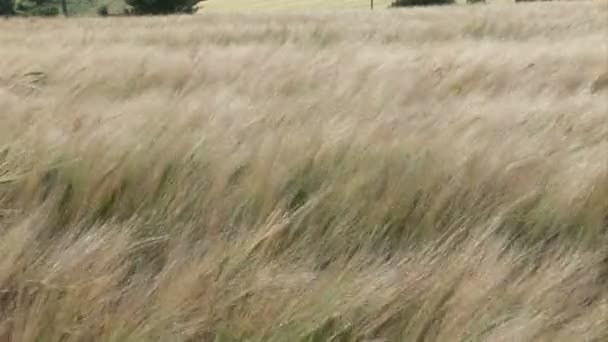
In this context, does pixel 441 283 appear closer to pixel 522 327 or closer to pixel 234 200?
pixel 522 327

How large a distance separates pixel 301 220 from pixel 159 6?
35.3 meters

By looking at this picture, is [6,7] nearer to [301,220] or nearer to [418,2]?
[418,2]

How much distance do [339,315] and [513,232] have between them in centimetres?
71

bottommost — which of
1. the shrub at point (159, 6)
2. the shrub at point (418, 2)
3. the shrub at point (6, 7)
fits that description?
the shrub at point (418, 2)

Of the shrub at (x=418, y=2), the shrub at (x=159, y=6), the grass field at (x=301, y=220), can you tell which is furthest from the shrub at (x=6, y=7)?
the grass field at (x=301, y=220)

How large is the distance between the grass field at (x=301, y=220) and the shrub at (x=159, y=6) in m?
33.1

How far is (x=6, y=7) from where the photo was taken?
3897 centimetres

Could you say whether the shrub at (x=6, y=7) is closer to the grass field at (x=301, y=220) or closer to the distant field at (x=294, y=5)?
the distant field at (x=294, y=5)

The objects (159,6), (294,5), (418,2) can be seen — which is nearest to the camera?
(418,2)

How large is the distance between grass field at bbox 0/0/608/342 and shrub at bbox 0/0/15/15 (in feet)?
134

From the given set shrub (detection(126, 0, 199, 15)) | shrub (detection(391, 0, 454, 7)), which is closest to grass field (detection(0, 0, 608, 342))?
shrub (detection(391, 0, 454, 7))

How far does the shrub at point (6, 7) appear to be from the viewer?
38.3m

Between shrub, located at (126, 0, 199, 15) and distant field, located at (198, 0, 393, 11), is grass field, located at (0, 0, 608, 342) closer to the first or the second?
distant field, located at (198, 0, 393, 11)

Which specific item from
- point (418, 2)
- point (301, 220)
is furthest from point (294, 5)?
point (301, 220)
